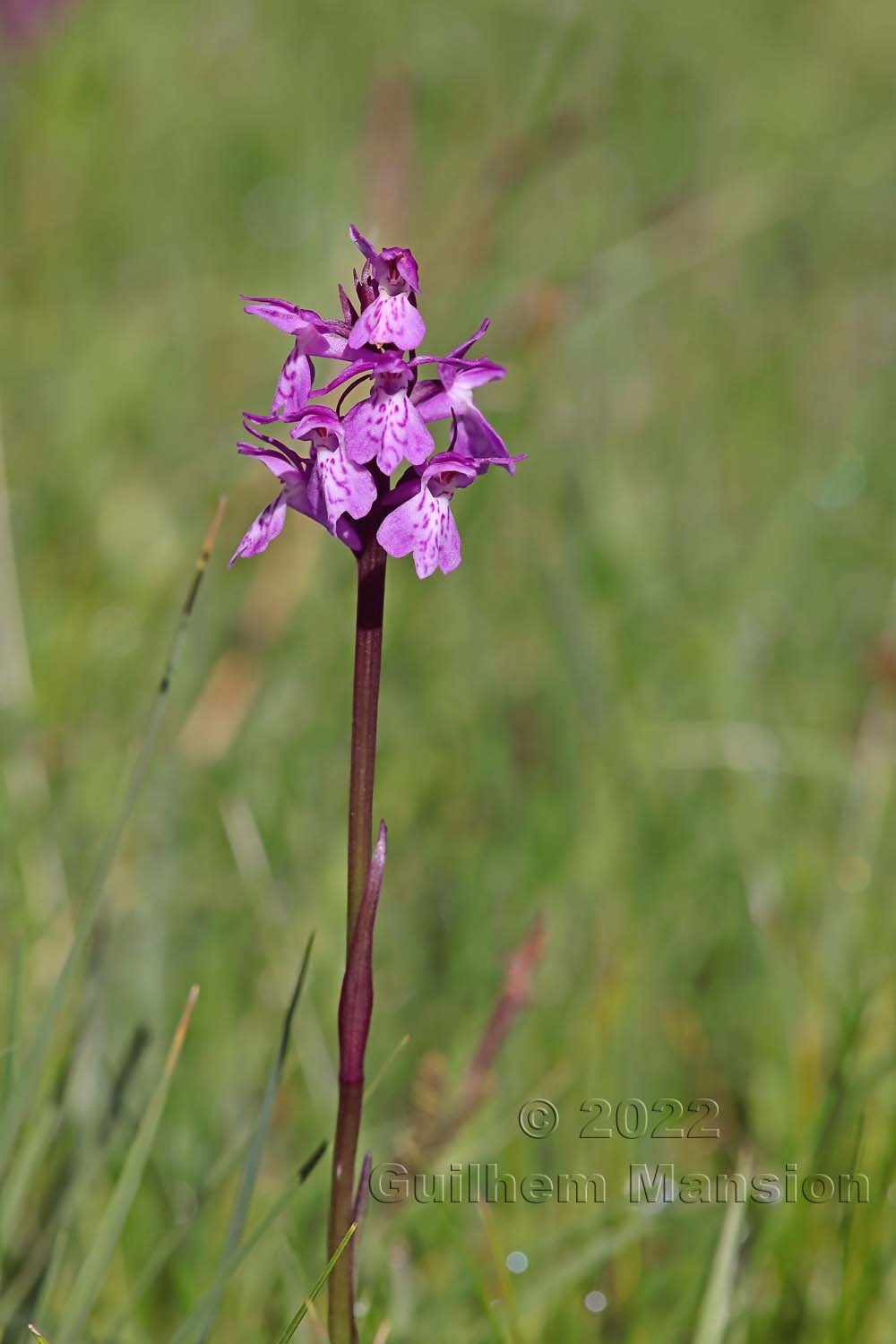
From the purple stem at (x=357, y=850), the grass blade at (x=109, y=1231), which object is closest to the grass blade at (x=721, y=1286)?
the purple stem at (x=357, y=850)

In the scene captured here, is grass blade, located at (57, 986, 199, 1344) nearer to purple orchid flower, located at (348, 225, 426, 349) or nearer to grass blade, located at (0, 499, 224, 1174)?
grass blade, located at (0, 499, 224, 1174)

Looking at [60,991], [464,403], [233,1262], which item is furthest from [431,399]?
[233,1262]

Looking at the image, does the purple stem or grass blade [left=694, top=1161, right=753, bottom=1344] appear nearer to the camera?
the purple stem

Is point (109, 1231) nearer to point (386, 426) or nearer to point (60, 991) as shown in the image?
point (60, 991)

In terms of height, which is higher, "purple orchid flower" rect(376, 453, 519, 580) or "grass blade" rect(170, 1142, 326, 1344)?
"purple orchid flower" rect(376, 453, 519, 580)

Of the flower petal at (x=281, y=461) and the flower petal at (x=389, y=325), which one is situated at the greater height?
the flower petal at (x=389, y=325)

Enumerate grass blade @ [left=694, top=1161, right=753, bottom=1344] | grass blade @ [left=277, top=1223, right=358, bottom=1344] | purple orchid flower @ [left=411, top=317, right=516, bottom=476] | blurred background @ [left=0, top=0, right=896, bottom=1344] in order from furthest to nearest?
blurred background @ [left=0, top=0, right=896, bottom=1344] → grass blade @ [left=694, top=1161, right=753, bottom=1344] → purple orchid flower @ [left=411, top=317, right=516, bottom=476] → grass blade @ [left=277, top=1223, right=358, bottom=1344]

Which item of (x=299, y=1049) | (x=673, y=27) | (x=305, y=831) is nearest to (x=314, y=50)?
(x=673, y=27)

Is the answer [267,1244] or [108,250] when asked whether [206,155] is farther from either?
[267,1244]

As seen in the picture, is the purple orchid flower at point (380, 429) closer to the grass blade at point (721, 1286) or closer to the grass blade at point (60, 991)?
the grass blade at point (60, 991)

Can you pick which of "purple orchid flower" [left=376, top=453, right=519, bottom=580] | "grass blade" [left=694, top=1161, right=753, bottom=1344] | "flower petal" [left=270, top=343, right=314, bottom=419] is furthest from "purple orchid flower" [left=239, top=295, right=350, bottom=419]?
"grass blade" [left=694, top=1161, right=753, bottom=1344]
